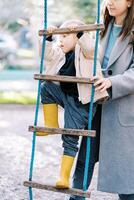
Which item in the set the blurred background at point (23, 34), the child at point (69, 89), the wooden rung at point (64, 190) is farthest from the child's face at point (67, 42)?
the blurred background at point (23, 34)

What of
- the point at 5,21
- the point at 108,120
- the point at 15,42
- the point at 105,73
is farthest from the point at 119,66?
the point at 15,42

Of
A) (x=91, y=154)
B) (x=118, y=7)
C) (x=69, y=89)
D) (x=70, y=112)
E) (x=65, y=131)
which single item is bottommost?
(x=91, y=154)

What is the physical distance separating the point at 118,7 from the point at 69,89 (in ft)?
1.89

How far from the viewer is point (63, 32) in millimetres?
3414

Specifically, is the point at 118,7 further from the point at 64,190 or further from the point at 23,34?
the point at 23,34

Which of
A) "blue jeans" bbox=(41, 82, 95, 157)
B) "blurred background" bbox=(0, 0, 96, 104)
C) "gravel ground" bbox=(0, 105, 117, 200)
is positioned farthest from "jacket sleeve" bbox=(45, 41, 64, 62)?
"blurred background" bbox=(0, 0, 96, 104)

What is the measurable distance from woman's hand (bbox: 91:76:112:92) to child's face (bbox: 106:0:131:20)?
0.42 metres

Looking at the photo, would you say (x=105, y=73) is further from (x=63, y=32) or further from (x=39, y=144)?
(x=39, y=144)

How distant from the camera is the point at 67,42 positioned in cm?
352

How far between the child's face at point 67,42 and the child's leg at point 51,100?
9.5 inches

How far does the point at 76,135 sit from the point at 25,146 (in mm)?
3681

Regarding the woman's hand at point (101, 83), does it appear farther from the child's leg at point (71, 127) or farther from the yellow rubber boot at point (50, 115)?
the yellow rubber boot at point (50, 115)

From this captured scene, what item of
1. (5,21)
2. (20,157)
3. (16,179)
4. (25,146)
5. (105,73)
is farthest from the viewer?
(5,21)

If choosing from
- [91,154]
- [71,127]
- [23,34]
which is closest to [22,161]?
[91,154]
